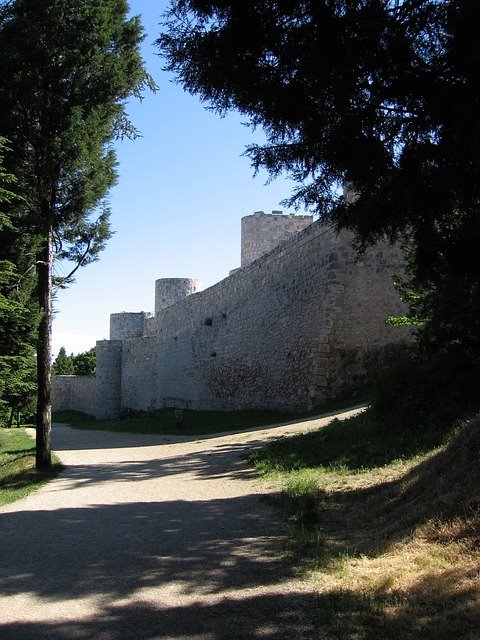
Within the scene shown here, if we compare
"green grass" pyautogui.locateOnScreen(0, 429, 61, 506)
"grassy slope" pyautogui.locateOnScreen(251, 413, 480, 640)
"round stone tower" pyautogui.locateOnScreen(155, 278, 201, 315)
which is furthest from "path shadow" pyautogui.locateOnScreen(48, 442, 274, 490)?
"round stone tower" pyautogui.locateOnScreen(155, 278, 201, 315)

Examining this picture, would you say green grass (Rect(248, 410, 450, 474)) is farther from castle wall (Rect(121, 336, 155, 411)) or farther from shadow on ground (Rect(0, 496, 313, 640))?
castle wall (Rect(121, 336, 155, 411))

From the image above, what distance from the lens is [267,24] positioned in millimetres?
5414

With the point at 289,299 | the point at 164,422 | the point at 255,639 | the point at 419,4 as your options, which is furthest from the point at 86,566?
the point at 164,422

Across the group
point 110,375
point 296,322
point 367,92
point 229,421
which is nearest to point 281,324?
point 296,322

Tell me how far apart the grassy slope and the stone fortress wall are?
924 centimetres

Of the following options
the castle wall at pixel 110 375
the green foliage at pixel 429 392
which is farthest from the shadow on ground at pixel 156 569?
the castle wall at pixel 110 375

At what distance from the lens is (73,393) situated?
4875cm

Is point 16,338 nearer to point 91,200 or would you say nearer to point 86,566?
point 91,200

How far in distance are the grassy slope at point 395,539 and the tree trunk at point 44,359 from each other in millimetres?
4979

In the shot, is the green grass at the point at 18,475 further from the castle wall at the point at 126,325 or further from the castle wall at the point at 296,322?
the castle wall at the point at 126,325

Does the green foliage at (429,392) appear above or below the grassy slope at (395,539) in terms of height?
above

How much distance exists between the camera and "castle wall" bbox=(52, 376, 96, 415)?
4697cm

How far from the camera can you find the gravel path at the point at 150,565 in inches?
142

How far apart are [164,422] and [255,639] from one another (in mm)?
19589
